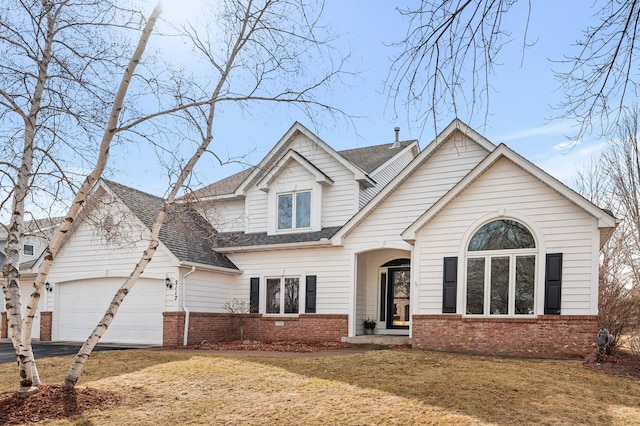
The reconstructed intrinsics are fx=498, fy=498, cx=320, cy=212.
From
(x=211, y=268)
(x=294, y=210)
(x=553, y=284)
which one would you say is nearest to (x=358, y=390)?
(x=553, y=284)

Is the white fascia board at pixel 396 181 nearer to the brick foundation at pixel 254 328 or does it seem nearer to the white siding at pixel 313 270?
the white siding at pixel 313 270

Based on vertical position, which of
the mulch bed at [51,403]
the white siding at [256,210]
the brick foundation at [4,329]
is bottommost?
the brick foundation at [4,329]

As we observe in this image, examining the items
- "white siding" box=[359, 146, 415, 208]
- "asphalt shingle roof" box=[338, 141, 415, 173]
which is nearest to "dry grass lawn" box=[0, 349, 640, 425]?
"white siding" box=[359, 146, 415, 208]

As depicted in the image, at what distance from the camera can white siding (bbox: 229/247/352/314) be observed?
15.7 metres

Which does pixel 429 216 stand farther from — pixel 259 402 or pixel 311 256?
pixel 259 402

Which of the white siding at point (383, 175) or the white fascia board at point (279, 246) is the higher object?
the white siding at point (383, 175)

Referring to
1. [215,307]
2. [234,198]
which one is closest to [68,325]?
[215,307]

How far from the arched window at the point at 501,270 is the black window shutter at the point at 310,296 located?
5.32 meters

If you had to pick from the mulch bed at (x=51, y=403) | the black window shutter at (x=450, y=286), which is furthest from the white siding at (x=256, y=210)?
the mulch bed at (x=51, y=403)

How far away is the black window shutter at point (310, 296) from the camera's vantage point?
16.1 m

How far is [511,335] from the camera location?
11.8 metres

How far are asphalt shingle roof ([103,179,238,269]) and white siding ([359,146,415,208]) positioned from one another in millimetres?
5262

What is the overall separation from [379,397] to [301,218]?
1059 centimetres

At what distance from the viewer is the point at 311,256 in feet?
53.7
